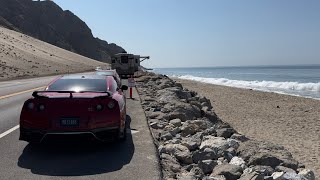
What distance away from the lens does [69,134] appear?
301 inches

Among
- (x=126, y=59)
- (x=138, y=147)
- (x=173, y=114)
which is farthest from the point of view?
(x=126, y=59)

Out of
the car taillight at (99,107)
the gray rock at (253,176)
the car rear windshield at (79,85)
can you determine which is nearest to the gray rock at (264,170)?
the gray rock at (253,176)

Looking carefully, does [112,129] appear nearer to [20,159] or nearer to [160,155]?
[160,155]

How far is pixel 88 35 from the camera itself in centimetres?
17650

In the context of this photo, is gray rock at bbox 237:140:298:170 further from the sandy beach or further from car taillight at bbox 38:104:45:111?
car taillight at bbox 38:104:45:111

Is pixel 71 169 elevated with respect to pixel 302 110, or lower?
elevated

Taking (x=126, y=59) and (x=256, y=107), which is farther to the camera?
(x=126, y=59)

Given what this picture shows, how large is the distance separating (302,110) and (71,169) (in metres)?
24.2

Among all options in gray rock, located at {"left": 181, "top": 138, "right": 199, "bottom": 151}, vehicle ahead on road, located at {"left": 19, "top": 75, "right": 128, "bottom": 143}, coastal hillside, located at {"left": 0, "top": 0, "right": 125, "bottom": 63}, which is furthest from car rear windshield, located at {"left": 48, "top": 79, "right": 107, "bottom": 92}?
coastal hillside, located at {"left": 0, "top": 0, "right": 125, "bottom": 63}

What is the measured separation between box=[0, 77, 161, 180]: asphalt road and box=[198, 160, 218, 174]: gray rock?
30.9 inches

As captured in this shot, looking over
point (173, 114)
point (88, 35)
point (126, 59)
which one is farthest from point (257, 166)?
point (88, 35)

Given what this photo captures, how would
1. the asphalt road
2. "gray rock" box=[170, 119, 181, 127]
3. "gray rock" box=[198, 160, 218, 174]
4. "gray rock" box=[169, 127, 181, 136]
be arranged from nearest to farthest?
the asphalt road < "gray rock" box=[198, 160, 218, 174] < "gray rock" box=[169, 127, 181, 136] < "gray rock" box=[170, 119, 181, 127]

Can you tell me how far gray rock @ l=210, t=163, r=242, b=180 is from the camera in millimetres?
6842

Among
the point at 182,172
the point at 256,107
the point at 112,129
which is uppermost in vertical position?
the point at 112,129
